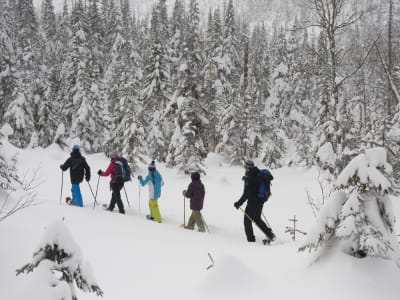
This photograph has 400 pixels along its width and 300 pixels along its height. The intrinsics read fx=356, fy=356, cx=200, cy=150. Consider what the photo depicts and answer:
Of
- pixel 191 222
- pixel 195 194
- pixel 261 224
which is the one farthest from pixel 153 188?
pixel 261 224

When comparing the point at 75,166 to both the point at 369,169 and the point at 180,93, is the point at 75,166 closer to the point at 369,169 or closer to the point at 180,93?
the point at 369,169

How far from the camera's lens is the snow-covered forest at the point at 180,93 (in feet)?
57.7

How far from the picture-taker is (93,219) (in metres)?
8.96

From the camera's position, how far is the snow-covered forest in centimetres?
1758

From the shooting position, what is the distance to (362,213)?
15.5ft

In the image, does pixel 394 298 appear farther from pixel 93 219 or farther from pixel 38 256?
pixel 93 219

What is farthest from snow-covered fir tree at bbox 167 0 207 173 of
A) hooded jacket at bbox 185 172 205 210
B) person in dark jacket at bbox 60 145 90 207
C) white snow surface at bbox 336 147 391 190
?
white snow surface at bbox 336 147 391 190

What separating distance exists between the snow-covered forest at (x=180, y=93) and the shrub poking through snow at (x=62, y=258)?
22.5 ft

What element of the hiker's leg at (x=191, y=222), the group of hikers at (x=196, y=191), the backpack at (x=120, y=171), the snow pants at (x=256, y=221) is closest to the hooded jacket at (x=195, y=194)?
the group of hikers at (x=196, y=191)

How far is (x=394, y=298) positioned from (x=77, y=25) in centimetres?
3621

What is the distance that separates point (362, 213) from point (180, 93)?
19.1m

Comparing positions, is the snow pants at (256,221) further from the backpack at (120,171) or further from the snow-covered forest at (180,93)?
the backpack at (120,171)

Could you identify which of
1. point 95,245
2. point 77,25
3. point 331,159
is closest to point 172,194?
point 331,159

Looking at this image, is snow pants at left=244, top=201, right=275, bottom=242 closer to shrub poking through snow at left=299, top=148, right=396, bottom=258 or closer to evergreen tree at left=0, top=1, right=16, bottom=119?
shrub poking through snow at left=299, top=148, right=396, bottom=258
